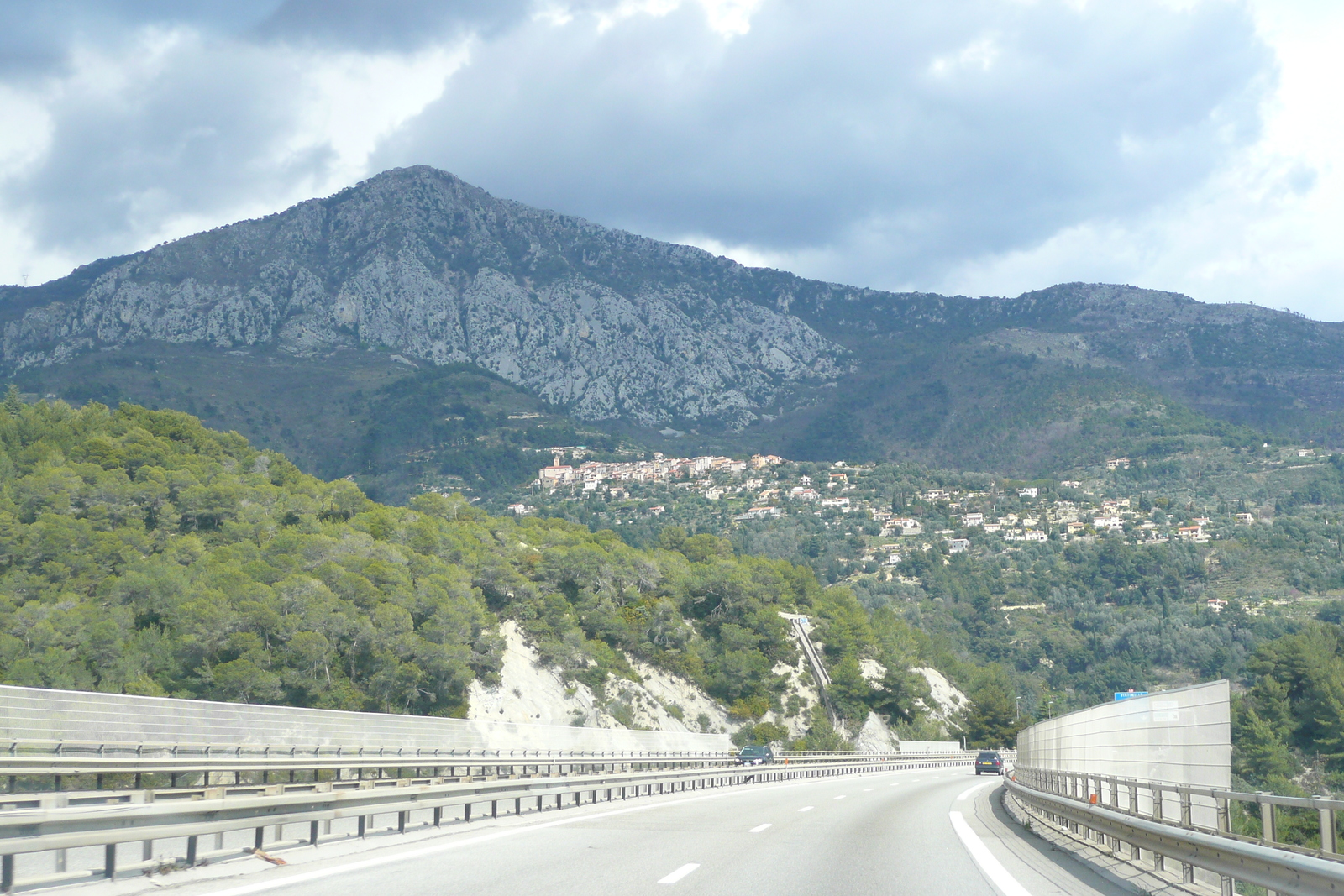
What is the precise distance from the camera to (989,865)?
13281 mm

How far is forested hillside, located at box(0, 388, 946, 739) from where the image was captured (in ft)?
201

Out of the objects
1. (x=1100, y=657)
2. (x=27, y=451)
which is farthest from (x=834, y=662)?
(x=1100, y=657)

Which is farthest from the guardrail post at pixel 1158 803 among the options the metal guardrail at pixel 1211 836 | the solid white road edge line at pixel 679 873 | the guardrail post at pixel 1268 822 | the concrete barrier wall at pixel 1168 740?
the solid white road edge line at pixel 679 873

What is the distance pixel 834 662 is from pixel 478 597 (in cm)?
4695

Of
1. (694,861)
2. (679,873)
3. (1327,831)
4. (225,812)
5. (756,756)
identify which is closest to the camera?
(1327,831)

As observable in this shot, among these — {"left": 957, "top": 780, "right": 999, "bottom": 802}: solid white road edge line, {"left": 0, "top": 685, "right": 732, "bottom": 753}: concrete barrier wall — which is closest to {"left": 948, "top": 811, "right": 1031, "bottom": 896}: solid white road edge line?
{"left": 957, "top": 780, "right": 999, "bottom": 802}: solid white road edge line

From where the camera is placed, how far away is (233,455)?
363 ft

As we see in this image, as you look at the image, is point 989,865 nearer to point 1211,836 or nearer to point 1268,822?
point 1211,836

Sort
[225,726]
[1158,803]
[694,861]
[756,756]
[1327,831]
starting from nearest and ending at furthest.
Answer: [1327,831] → [694,861] → [1158,803] → [225,726] → [756,756]

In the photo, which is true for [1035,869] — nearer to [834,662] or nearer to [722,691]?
[722,691]

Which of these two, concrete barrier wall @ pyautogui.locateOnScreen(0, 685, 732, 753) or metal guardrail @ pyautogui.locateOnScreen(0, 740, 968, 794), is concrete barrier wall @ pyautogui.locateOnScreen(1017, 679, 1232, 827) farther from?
concrete barrier wall @ pyautogui.locateOnScreen(0, 685, 732, 753)

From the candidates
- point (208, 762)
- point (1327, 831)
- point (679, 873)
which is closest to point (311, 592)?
point (208, 762)

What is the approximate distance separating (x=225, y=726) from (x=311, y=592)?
42.0 meters

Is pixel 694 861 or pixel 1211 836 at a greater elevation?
pixel 1211 836
